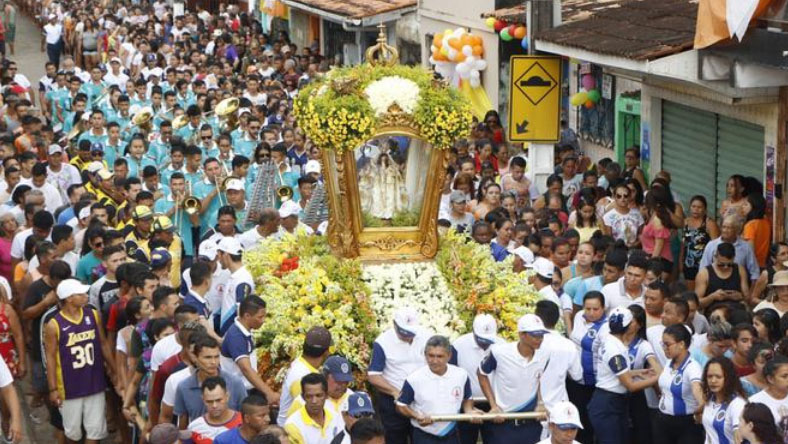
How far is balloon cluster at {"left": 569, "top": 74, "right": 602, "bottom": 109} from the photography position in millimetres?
21406

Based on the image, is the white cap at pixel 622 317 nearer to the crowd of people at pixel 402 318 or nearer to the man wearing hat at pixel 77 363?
the crowd of people at pixel 402 318

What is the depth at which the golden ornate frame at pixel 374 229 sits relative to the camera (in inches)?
527

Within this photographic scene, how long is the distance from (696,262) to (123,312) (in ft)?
17.8

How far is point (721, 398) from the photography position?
1036cm

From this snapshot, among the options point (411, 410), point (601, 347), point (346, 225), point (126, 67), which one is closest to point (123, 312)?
point (346, 225)

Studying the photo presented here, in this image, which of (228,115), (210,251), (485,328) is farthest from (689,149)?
(228,115)

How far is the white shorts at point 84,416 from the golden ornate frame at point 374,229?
241 centimetres

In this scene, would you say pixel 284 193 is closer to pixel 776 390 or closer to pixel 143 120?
pixel 143 120

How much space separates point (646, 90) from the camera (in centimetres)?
1906

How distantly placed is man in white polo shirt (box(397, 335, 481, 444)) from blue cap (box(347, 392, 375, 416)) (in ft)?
3.03

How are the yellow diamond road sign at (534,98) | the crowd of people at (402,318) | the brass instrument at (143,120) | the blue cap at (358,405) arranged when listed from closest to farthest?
the blue cap at (358,405) → the crowd of people at (402,318) → the yellow diamond road sign at (534,98) → the brass instrument at (143,120)

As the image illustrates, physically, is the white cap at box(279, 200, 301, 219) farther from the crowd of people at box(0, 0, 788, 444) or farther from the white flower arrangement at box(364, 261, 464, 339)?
the white flower arrangement at box(364, 261, 464, 339)

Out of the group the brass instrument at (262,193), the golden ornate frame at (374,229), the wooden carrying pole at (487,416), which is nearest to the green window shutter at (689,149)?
the brass instrument at (262,193)

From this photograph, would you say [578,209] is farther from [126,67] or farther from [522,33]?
[126,67]
